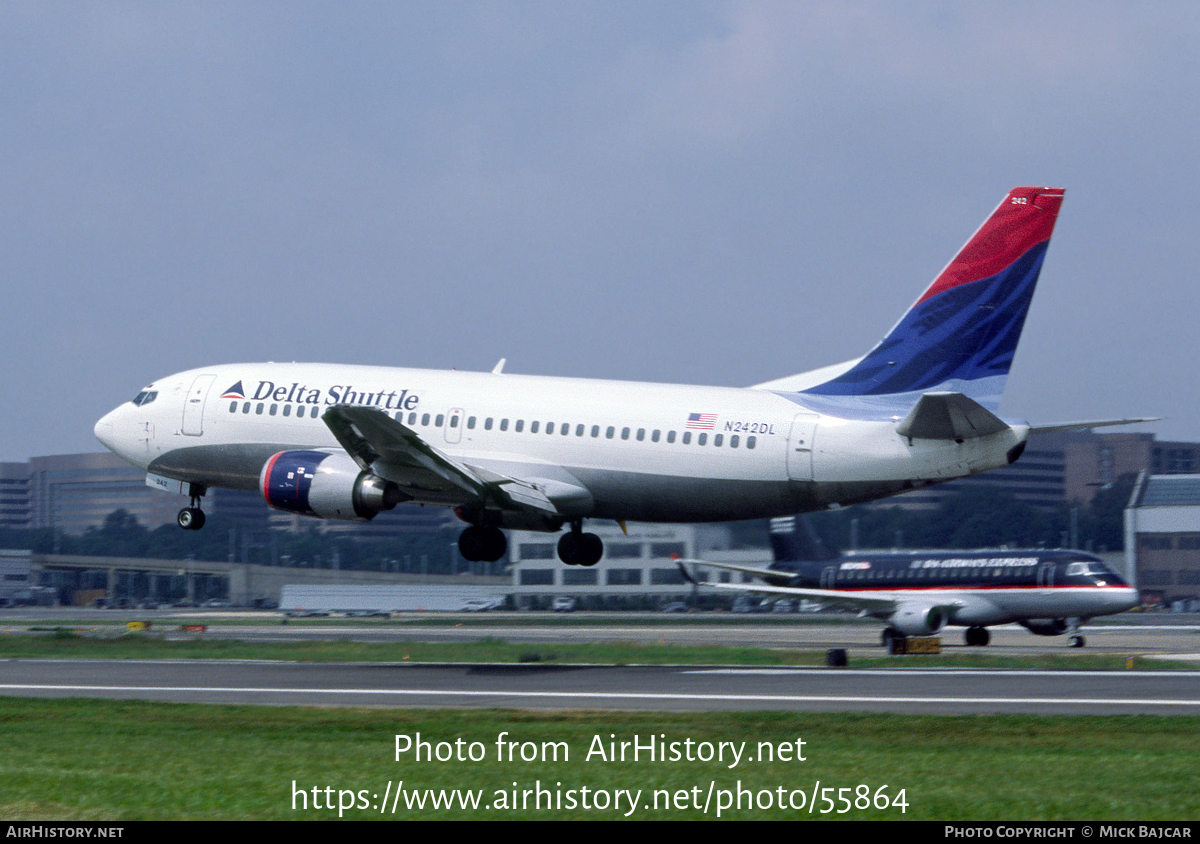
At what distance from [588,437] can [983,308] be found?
33.8ft

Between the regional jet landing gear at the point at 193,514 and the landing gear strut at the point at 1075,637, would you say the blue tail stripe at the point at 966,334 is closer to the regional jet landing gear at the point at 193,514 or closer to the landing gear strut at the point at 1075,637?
the regional jet landing gear at the point at 193,514

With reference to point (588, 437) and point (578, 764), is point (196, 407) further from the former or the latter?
point (578, 764)

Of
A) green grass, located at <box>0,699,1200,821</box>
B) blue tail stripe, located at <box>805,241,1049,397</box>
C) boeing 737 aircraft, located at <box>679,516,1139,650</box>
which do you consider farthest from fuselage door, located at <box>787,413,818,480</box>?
boeing 737 aircraft, located at <box>679,516,1139,650</box>

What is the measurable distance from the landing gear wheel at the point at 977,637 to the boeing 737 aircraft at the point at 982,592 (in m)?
0.04

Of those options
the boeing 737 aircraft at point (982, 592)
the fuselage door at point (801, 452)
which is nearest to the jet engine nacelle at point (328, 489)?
the fuselage door at point (801, 452)

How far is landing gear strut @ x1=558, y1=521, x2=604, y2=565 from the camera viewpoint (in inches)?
1582

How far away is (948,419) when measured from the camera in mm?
31750

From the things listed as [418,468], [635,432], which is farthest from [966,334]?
[418,468]

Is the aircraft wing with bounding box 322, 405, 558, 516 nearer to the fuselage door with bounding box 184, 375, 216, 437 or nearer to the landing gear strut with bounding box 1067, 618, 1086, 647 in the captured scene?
the fuselage door with bounding box 184, 375, 216, 437

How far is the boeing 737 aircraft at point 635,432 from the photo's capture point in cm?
3438

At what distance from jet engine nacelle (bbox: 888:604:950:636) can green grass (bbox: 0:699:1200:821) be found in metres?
29.2

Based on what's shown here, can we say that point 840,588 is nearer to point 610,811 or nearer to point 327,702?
point 327,702

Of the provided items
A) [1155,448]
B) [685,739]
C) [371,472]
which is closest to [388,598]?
[371,472]

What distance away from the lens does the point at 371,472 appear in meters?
36.6
